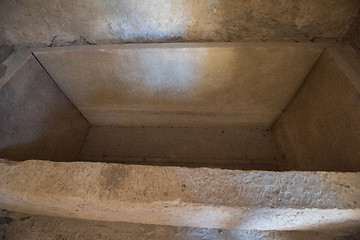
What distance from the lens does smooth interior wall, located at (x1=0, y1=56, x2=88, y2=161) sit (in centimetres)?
155

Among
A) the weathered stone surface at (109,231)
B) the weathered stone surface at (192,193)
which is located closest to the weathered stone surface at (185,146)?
the weathered stone surface at (109,231)

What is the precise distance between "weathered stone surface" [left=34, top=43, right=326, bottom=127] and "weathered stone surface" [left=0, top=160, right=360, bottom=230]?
3.41 feet

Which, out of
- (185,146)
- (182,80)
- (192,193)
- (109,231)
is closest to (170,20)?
(182,80)

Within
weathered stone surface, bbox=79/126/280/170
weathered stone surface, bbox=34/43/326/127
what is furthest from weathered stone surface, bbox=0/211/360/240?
weathered stone surface, bbox=34/43/326/127

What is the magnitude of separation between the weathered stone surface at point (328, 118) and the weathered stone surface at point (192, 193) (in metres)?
0.51

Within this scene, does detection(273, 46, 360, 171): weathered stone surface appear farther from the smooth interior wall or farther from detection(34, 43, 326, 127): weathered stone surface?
the smooth interior wall

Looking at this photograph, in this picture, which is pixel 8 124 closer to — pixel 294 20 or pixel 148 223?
pixel 148 223

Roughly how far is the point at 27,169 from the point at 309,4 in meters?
2.08

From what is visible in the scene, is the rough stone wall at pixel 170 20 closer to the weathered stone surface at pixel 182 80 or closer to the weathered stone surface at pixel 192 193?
the weathered stone surface at pixel 182 80

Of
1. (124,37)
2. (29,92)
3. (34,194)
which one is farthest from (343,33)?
(29,92)

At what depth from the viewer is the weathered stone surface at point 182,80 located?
1.70 meters

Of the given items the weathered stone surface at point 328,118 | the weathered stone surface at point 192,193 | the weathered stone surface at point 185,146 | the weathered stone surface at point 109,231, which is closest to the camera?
the weathered stone surface at point 192,193

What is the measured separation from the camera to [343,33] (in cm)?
163

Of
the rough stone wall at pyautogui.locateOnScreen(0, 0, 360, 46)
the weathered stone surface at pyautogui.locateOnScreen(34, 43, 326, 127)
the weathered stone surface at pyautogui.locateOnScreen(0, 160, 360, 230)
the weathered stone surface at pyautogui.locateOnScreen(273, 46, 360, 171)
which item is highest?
the rough stone wall at pyautogui.locateOnScreen(0, 0, 360, 46)
